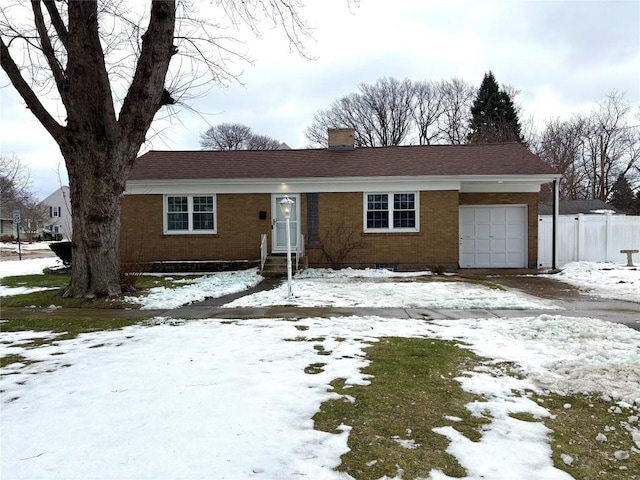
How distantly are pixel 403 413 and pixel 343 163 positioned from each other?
14.2 m

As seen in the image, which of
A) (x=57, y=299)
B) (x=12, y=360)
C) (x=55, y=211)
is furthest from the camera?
(x=55, y=211)

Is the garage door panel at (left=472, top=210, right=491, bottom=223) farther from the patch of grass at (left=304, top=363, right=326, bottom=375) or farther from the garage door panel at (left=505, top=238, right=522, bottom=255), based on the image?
the patch of grass at (left=304, top=363, right=326, bottom=375)

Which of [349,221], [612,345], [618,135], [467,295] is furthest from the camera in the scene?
[618,135]

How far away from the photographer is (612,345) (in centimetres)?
553

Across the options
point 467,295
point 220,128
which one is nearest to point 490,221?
point 467,295

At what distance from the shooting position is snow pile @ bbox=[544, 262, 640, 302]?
1072cm

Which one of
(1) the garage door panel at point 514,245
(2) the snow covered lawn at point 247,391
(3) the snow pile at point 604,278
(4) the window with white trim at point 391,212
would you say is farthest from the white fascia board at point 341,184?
(2) the snow covered lawn at point 247,391

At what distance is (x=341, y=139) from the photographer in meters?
19.0

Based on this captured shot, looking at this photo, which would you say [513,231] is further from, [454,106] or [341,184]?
[454,106]

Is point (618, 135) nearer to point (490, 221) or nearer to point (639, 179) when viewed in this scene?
point (639, 179)

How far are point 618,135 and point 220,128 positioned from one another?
45.7 m

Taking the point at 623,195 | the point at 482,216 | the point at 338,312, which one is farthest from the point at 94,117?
the point at 623,195

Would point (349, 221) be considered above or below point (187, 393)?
above

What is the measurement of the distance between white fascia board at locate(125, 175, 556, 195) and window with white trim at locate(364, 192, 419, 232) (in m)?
0.31
